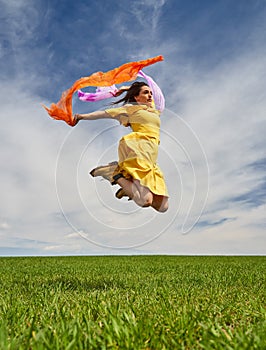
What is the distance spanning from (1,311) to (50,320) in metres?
0.85

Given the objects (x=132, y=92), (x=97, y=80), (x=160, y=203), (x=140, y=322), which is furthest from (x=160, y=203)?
(x=140, y=322)

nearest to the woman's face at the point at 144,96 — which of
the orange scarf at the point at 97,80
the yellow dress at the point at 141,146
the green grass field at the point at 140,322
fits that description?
the yellow dress at the point at 141,146

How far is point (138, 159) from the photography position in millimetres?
4672

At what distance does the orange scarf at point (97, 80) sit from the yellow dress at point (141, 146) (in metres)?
0.38

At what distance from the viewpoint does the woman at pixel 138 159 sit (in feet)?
15.3

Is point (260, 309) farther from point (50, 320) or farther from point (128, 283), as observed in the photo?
point (128, 283)

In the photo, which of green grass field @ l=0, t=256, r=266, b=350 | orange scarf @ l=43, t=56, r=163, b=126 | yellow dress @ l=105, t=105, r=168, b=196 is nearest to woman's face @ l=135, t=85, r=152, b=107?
yellow dress @ l=105, t=105, r=168, b=196

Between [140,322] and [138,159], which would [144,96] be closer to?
[138,159]

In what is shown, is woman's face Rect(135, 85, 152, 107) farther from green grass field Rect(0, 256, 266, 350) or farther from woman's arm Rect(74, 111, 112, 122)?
green grass field Rect(0, 256, 266, 350)

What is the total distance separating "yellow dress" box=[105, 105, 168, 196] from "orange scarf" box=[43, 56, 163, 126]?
0.38m

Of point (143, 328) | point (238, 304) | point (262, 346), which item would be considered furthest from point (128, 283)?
point (262, 346)

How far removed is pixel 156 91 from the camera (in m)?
5.16

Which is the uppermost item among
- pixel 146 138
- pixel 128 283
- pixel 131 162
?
pixel 146 138

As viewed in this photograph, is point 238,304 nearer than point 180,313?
No
